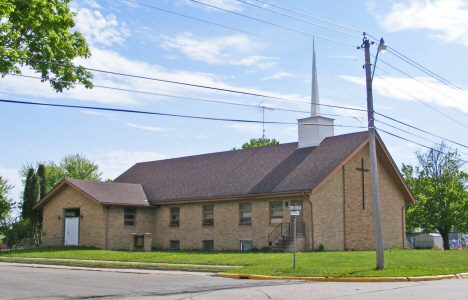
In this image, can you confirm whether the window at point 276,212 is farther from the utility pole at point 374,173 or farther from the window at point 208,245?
the utility pole at point 374,173

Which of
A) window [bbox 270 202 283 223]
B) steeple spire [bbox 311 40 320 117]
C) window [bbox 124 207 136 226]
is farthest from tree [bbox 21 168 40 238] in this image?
steeple spire [bbox 311 40 320 117]

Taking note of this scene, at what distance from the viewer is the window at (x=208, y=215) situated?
3375cm

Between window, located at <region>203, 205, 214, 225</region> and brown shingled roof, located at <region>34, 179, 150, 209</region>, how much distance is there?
484 centimetres

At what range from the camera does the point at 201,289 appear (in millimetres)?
13656

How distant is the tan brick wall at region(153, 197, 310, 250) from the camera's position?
1209 inches

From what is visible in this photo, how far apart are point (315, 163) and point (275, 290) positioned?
59.9ft

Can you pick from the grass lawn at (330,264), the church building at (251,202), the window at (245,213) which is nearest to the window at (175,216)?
the church building at (251,202)

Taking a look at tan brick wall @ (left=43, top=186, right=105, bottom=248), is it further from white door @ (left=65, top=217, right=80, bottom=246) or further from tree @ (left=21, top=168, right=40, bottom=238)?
tree @ (left=21, top=168, right=40, bottom=238)

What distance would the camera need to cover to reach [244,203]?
32062 mm

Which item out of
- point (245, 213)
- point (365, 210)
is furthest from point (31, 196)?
point (365, 210)

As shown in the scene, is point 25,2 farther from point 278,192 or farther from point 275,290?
point 278,192

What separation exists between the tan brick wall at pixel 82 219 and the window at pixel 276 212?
37.0 ft

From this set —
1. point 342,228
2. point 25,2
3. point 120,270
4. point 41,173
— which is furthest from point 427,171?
point 25,2

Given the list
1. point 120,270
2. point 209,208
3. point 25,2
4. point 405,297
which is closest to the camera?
point 405,297
